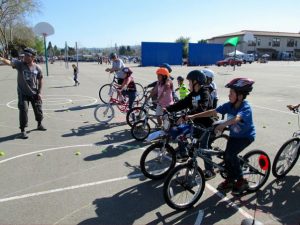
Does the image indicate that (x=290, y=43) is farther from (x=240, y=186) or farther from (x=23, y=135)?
(x=240, y=186)

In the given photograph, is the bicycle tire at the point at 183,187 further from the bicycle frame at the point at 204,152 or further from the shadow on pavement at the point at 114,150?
the shadow on pavement at the point at 114,150

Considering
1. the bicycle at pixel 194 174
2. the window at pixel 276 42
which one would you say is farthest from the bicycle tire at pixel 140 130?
the window at pixel 276 42

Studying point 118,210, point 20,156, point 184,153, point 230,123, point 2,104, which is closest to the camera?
point 230,123

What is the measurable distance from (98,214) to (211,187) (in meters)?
1.79

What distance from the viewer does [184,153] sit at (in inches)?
188

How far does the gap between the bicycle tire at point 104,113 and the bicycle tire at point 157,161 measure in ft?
13.7

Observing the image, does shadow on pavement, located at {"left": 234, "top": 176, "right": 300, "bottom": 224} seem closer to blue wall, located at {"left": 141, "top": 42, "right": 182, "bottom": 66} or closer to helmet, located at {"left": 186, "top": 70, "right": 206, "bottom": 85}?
helmet, located at {"left": 186, "top": 70, "right": 206, "bottom": 85}

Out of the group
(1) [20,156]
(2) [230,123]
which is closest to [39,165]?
(1) [20,156]

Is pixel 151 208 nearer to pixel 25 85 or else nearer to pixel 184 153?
pixel 184 153

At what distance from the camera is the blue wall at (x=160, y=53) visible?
1836 inches

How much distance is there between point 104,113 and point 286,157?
5.35 m

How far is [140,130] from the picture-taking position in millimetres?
7160

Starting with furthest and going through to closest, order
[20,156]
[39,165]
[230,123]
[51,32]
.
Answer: [51,32]
[20,156]
[39,165]
[230,123]

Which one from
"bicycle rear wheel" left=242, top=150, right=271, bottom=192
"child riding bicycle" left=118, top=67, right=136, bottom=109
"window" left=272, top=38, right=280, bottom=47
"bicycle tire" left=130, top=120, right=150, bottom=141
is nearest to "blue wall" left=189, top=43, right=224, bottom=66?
"child riding bicycle" left=118, top=67, right=136, bottom=109
